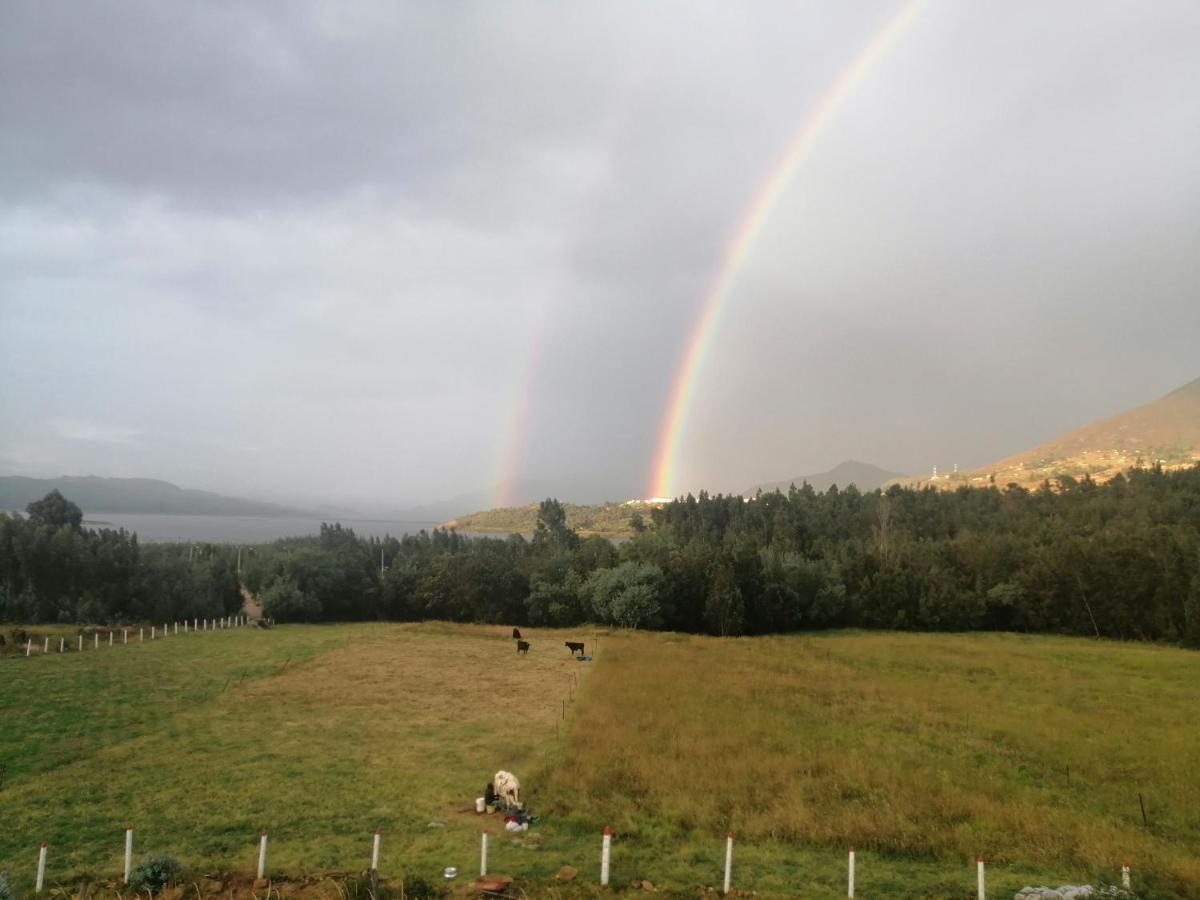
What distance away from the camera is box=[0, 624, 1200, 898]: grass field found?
40.4 feet

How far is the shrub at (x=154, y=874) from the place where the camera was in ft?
34.6

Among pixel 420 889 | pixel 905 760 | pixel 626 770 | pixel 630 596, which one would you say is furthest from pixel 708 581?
pixel 420 889

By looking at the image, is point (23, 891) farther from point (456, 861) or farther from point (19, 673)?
point (19, 673)

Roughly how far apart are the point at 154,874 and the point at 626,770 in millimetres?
10334

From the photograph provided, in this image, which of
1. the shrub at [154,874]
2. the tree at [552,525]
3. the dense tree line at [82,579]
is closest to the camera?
the shrub at [154,874]

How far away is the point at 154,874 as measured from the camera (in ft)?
35.0

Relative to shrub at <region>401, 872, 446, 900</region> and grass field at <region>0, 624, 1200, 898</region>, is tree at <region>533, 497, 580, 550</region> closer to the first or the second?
grass field at <region>0, 624, 1200, 898</region>

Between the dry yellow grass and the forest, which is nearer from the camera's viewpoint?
the dry yellow grass

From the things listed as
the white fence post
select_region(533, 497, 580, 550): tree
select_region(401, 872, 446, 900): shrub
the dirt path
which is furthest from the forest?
the white fence post

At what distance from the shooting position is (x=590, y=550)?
3034 inches

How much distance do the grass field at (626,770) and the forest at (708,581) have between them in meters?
26.8

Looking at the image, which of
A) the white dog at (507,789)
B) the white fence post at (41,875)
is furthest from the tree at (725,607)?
the white fence post at (41,875)

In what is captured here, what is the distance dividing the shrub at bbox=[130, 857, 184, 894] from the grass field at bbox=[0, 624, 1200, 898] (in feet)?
3.15

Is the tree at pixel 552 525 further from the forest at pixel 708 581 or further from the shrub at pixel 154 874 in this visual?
the shrub at pixel 154 874
